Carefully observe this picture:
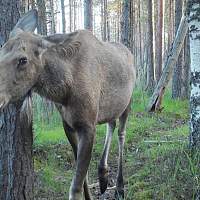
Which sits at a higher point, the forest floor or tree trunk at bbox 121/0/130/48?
tree trunk at bbox 121/0/130/48

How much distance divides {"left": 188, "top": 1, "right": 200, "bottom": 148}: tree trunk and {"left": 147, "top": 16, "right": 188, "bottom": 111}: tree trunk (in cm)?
573

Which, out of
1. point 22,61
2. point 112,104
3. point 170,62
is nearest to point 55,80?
point 22,61

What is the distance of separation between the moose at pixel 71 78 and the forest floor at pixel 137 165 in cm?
48

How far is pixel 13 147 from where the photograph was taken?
480cm

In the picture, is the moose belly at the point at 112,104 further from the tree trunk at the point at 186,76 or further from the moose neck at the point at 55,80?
the tree trunk at the point at 186,76

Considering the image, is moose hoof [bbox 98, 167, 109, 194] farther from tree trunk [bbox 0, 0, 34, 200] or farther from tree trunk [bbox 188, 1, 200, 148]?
tree trunk [bbox 188, 1, 200, 148]

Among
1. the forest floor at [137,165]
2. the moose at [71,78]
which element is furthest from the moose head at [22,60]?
the forest floor at [137,165]

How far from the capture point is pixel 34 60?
3.79m

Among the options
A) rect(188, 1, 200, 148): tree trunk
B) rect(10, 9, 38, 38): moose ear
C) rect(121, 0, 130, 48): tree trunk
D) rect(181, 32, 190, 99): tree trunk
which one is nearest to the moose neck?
rect(10, 9, 38, 38): moose ear

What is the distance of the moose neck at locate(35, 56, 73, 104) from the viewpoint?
402 centimetres

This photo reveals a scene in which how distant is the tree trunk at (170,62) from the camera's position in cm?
1114

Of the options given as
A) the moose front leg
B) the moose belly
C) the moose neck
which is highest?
the moose neck

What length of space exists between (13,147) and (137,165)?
97.9 inches

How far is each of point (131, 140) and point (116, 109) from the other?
10.3ft
